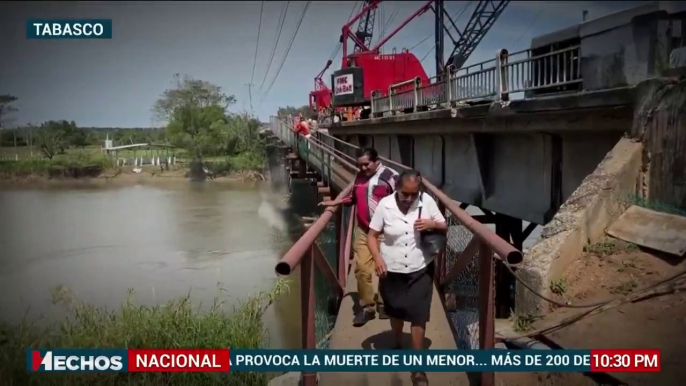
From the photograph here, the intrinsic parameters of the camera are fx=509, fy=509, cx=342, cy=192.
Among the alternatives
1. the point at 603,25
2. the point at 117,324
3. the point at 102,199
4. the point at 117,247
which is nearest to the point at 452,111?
the point at 603,25

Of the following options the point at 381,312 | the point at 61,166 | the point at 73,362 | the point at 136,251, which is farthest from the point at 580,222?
the point at 61,166

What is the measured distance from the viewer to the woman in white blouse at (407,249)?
10.3 ft

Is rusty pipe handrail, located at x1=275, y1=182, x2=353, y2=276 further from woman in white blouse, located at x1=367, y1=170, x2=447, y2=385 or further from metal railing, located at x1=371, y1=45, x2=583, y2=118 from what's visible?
metal railing, located at x1=371, y1=45, x2=583, y2=118

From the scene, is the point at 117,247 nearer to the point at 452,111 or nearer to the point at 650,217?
the point at 452,111

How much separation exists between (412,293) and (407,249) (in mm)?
293

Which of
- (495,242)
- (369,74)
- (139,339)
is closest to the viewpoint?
(495,242)

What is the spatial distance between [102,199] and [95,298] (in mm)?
21839

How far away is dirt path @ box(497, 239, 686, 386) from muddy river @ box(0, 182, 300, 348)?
229 inches

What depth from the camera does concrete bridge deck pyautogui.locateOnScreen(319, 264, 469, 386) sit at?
3.29m

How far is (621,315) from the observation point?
3664 mm

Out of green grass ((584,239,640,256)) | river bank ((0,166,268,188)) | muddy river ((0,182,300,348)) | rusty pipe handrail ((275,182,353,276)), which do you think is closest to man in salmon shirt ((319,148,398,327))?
rusty pipe handrail ((275,182,353,276))

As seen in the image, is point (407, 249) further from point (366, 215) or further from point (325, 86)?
point (325, 86)

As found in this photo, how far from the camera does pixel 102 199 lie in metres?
31.7

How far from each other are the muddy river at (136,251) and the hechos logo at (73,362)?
4923 mm
